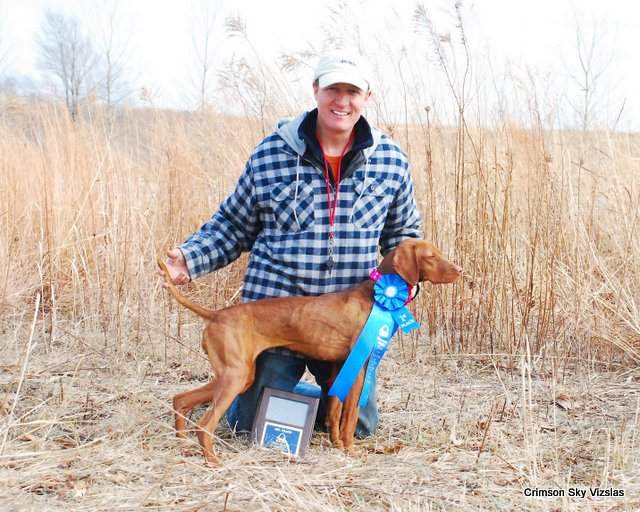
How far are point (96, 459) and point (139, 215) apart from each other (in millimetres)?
2631

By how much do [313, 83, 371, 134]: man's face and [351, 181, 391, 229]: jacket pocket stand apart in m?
0.30

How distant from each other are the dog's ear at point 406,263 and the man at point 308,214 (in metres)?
0.35

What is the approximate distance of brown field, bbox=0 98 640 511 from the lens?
102 inches

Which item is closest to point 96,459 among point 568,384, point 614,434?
point 614,434

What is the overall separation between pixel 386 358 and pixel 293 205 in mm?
1612

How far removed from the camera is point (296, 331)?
2.95 meters

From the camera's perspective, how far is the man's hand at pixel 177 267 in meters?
3.12

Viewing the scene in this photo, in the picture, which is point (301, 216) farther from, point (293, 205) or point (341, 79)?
point (341, 79)

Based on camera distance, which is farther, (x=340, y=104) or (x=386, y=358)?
(x=386, y=358)

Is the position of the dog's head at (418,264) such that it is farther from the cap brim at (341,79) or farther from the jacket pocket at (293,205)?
the cap brim at (341,79)

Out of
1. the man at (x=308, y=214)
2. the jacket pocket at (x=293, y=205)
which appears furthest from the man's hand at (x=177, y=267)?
the jacket pocket at (x=293, y=205)

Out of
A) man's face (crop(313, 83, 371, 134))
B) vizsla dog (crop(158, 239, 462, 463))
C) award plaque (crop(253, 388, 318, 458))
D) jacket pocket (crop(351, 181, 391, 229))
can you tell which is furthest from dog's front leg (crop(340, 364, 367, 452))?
man's face (crop(313, 83, 371, 134))

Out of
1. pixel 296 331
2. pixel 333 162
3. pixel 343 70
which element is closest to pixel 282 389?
pixel 296 331

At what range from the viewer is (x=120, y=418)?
10.5 ft
